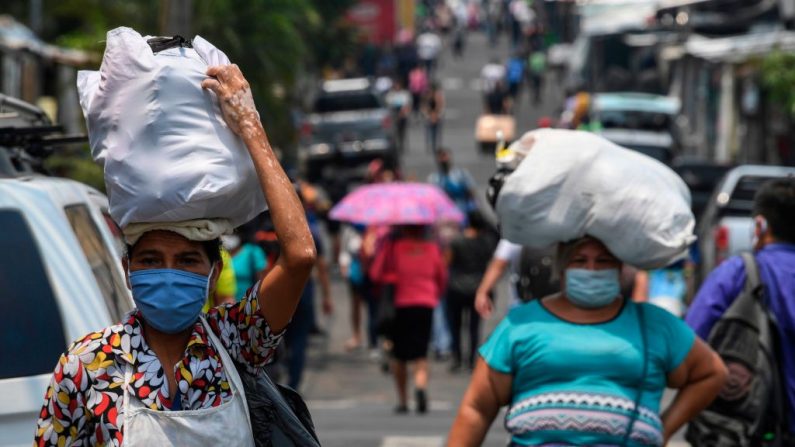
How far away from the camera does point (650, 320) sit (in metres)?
5.61

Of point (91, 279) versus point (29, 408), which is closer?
point (29, 408)

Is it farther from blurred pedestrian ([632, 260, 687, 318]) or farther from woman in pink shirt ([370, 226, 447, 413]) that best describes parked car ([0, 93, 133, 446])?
Answer: blurred pedestrian ([632, 260, 687, 318])

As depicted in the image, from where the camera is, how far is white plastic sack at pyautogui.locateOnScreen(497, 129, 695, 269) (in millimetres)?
5660

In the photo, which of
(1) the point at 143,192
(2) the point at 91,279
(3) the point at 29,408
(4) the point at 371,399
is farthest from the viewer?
(4) the point at 371,399

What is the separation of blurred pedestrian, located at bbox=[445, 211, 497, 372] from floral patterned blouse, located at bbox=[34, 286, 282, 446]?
523 inches

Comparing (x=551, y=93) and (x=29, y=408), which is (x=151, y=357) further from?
(x=551, y=93)

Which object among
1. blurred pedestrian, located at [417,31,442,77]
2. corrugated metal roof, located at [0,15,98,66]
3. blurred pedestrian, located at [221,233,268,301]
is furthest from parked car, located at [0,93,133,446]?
blurred pedestrian, located at [417,31,442,77]

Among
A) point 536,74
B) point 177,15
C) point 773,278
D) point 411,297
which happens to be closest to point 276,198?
point 773,278

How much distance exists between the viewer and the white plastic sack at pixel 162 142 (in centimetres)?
406

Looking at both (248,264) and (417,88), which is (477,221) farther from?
(417,88)

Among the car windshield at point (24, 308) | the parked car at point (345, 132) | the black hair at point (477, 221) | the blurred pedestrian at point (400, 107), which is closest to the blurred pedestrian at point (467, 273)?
the black hair at point (477, 221)

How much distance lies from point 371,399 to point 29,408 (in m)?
10.8

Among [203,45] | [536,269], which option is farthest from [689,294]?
[203,45]

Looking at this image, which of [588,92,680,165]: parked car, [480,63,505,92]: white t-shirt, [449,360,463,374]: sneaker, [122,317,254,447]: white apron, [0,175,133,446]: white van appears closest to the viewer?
[122,317,254,447]: white apron
